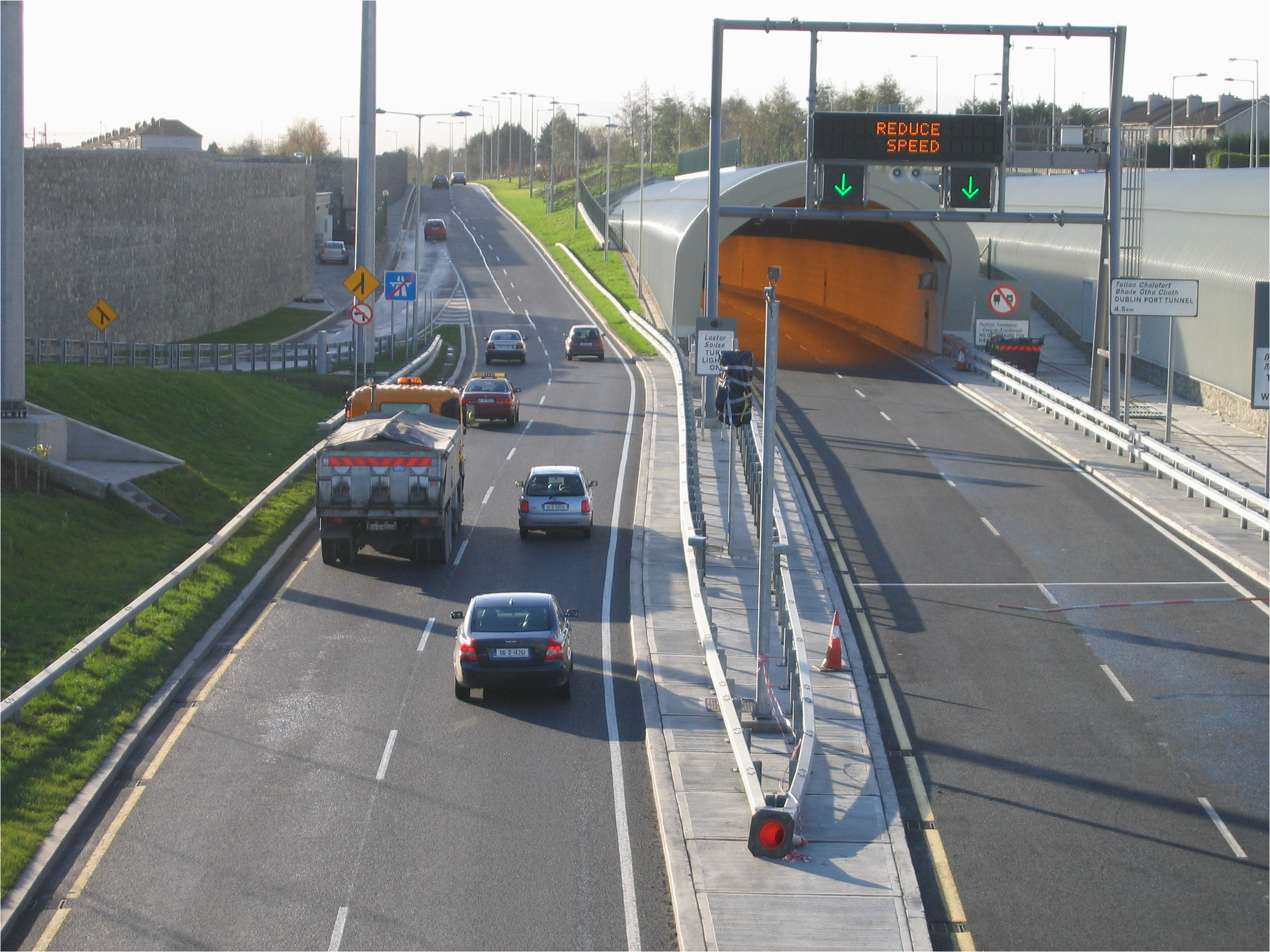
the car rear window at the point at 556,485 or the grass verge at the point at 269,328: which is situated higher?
the grass verge at the point at 269,328

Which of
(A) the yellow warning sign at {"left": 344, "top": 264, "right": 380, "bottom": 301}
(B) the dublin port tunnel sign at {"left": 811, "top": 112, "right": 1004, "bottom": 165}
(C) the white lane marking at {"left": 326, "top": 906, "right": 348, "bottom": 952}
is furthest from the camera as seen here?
(A) the yellow warning sign at {"left": 344, "top": 264, "right": 380, "bottom": 301}

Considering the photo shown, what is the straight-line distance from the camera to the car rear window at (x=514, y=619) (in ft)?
58.2

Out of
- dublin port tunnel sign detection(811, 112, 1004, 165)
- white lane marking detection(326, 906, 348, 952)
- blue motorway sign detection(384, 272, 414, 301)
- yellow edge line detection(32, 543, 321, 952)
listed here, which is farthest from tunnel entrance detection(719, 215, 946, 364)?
white lane marking detection(326, 906, 348, 952)

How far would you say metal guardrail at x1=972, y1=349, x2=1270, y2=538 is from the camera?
27.0 m

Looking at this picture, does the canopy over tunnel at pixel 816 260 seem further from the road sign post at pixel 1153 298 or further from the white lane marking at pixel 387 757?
the white lane marking at pixel 387 757

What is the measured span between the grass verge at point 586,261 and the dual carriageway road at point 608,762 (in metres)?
35.4

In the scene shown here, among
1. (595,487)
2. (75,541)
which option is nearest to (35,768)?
(75,541)

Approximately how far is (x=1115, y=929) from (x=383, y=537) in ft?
52.3

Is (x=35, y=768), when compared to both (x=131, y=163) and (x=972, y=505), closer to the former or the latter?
(x=972, y=505)

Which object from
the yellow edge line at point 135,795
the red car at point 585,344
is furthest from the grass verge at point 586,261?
the yellow edge line at point 135,795

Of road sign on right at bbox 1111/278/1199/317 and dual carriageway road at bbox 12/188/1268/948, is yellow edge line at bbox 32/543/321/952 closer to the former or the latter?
dual carriageway road at bbox 12/188/1268/948

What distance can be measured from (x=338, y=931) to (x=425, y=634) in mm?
9668

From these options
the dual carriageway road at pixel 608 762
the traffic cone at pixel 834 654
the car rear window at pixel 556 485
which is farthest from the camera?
the car rear window at pixel 556 485

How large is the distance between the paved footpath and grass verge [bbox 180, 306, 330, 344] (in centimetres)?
3673
